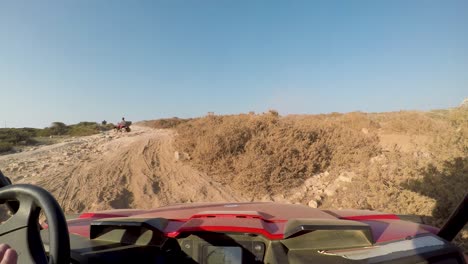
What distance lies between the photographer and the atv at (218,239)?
55.3 inches

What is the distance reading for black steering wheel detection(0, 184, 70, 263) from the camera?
129cm

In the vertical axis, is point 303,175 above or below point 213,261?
below

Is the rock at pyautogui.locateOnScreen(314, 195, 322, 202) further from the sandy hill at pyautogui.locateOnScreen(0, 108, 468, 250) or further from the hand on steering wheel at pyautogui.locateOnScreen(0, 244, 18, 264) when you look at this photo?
the hand on steering wheel at pyautogui.locateOnScreen(0, 244, 18, 264)

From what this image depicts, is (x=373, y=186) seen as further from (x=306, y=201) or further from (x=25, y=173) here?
(x=25, y=173)

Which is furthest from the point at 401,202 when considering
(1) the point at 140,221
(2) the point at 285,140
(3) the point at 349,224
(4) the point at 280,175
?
(1) the point at 140,221

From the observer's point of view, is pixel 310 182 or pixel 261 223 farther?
pixel 310 182

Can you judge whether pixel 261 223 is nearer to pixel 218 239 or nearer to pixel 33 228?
pixel 218 239

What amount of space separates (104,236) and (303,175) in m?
9.19

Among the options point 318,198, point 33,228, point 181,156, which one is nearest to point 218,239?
point 33,228

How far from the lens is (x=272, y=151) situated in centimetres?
1086

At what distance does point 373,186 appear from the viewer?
307 inches

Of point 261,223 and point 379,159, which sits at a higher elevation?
point 261,223

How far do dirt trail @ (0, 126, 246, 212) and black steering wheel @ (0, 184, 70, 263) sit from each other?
694cm

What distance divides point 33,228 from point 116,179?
892cm
